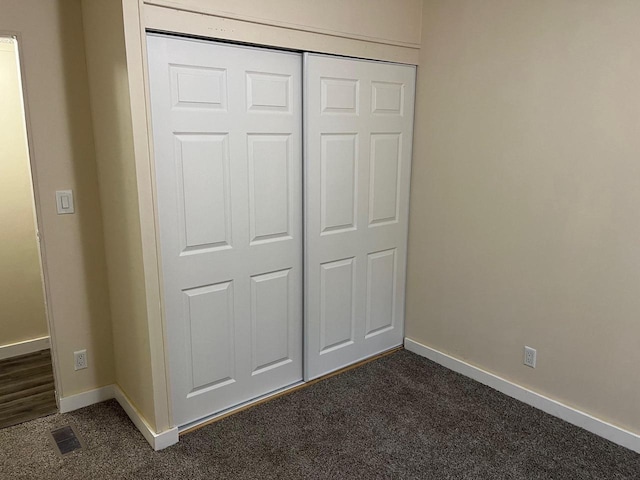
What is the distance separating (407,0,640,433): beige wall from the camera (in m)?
2.17

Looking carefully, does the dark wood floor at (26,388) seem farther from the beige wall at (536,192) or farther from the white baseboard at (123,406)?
the beige wall at (536,192)

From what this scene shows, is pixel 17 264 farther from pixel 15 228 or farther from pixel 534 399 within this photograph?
pixel 534 399

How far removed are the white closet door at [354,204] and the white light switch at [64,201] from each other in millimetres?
1204

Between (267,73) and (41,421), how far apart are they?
2.13 metres

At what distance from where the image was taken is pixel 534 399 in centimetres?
260

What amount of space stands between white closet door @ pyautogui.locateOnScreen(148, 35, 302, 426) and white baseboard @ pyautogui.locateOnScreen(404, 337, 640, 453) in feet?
3.31

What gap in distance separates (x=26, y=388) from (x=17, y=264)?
0.84 meters

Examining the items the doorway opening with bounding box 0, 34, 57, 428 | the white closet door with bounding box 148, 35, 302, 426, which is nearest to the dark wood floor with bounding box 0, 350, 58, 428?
the doorway opening with bounding box 0, 34, 57, 428

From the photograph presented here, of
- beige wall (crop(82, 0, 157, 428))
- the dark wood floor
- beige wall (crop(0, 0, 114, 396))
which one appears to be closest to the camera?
beige wall (crop(82, 0, 157, 428))

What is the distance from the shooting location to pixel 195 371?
2.38 m

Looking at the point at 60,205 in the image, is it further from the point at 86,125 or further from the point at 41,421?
the point at 41,421

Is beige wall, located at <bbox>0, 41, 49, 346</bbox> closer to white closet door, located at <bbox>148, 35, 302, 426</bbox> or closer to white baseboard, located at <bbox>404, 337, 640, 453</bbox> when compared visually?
white closet door, located at <bbox>148, 35, 302, 426</bbox>

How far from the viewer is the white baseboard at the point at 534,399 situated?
2.28m

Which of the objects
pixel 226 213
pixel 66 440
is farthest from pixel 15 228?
pixel 226 213
